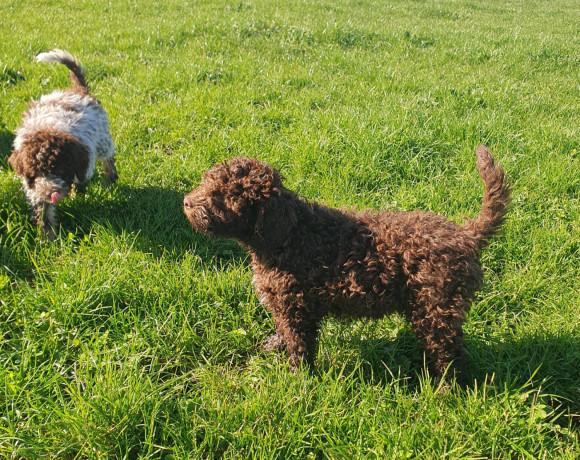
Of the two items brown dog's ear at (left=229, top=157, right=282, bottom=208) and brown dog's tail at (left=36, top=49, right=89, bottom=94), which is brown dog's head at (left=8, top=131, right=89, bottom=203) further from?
brown dog's ear at (left=229, top=157, right=282, bottom=208)

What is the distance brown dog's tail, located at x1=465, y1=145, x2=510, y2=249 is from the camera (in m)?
2.77

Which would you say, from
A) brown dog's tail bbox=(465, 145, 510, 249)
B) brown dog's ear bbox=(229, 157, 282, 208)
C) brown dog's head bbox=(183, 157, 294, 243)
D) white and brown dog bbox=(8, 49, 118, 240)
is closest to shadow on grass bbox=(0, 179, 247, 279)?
white and brown dog bbox=(8, 49, 118, 240)

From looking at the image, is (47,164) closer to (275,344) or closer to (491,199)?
(275,344)

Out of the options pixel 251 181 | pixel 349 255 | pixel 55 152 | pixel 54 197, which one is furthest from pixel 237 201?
pixel 55 152

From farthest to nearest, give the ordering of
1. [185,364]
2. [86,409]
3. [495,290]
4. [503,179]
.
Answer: [495,290]
[185,364]
[503,179]
[86,409]

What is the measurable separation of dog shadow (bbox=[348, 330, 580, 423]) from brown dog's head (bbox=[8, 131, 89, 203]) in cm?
315

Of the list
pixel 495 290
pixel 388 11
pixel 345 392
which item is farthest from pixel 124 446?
pixel 388 11

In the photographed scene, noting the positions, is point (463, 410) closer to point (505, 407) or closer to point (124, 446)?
point (505, 407)

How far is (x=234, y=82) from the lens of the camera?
7328 millimetres

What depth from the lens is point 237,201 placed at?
2840 millimetres

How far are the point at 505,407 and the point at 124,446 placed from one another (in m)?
2.27

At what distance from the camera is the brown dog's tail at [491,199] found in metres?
2.77

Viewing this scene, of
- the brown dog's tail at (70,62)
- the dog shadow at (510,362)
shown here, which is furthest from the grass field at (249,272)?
the brown dog's tail at (70,62)

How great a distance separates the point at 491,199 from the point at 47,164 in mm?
3877
